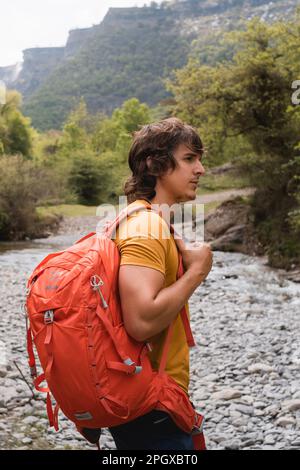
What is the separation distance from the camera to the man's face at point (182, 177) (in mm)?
2100

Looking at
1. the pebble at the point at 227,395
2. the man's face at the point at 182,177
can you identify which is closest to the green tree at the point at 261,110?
the pebble at the point at 227,395

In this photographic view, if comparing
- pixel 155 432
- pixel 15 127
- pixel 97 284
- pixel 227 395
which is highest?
pixel 15 127

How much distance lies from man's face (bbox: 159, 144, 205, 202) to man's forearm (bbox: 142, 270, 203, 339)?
354 mm

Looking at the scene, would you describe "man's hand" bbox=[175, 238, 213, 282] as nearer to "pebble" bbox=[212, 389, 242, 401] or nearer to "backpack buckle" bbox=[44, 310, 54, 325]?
"backpack buckle" bbox=[44, 310, 54, 325]

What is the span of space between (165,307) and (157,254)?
0.58 ft

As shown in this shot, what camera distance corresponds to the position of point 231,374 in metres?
6.96

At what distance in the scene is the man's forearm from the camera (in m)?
1.83

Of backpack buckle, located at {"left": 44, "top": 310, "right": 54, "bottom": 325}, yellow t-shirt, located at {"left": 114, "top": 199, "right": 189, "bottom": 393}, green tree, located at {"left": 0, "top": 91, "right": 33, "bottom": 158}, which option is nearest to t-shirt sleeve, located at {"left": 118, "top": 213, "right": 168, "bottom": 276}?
yellow t-shirt, located at {"left": 114, "top": 199, "right": 189, "bottom": 393}

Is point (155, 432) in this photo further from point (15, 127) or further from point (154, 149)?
point (15, 127)

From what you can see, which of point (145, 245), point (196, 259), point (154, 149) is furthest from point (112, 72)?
point (145, 245)

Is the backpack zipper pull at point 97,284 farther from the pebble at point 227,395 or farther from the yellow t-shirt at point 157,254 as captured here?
the pebble at point 227,395

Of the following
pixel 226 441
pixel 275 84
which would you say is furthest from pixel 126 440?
pixel 275 84

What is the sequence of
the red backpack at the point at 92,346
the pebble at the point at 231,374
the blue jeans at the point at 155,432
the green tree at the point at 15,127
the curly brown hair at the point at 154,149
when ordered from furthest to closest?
the green tree at the point at 15,127, the pebble at the point at 231,374, the curly brown hair at the point at 154,149, the blue jeans at the point at 155,432, the red backpack at the point at 92,346
